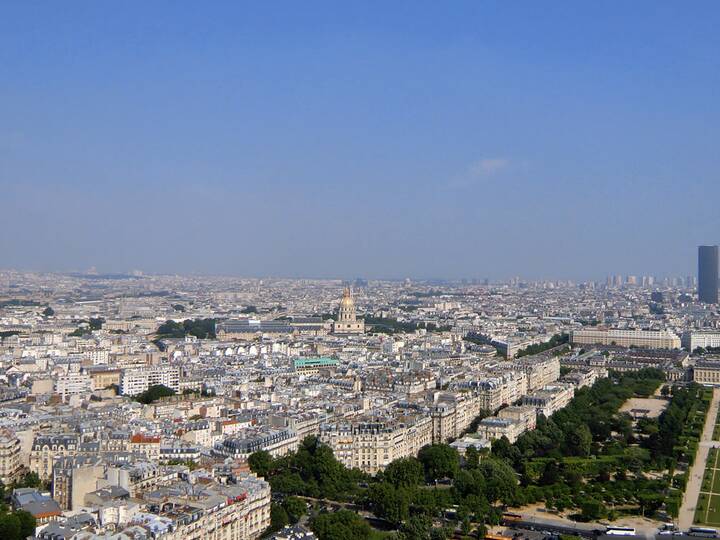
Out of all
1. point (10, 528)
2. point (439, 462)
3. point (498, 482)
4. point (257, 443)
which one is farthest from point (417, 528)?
point (10, 528)

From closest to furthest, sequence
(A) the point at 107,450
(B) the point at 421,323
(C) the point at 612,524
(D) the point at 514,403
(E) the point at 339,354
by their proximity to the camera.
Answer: (C) the point at 612,524 → (A) the point at 107,450 → (D) the point at 514,403 → (E) the point at 339,354 → (B) the point at 421,323

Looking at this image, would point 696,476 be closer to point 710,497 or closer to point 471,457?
point 710,497

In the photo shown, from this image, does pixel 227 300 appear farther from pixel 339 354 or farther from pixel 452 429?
pixel 452 429

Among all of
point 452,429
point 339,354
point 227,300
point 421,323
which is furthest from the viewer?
point 227,300

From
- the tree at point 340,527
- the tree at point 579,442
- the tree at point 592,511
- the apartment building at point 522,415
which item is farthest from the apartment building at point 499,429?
the tree at point 340,527

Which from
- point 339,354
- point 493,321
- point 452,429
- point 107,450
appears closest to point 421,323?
point 493,321

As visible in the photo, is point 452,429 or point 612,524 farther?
point 452,429

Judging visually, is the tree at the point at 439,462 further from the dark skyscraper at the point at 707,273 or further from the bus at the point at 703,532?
the dark skyscraper at the point at 707,273

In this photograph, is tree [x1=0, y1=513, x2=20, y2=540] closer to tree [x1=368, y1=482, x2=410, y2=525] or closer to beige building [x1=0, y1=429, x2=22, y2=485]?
beige building [x1=0, y1=429, x2=22, y2=485]

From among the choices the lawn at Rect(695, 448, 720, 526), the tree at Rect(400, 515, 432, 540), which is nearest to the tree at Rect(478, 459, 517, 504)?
the tree at Rect(400, 515, 432, 540)
